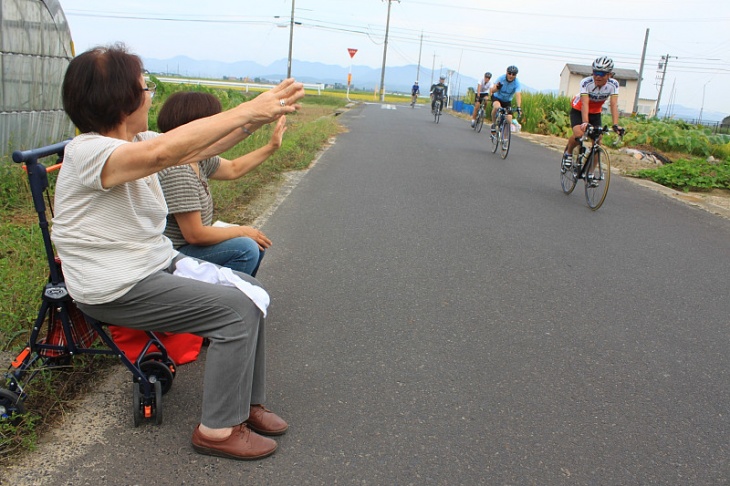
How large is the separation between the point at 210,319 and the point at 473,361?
170cm

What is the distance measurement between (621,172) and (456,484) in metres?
11.4

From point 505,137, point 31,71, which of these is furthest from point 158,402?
point 505,137

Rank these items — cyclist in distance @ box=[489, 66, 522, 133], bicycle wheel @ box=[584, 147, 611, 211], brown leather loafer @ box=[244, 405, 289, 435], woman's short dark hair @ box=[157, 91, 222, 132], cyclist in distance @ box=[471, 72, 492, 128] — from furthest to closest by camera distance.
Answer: cyclist in distance @ box=[471, 72, 492, 128], cyclist in distance @ box=[489, 66, 522, 133], bicycle wheel @ box=[584, 147, 611, 211], woman's short dark hair @ box=[157, 91, 222, 132], brown leather loafer @ box=[244, 405, 289, 435]

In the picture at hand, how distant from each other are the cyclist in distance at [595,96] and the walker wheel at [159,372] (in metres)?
7.20

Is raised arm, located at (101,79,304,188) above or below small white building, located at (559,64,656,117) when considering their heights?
below

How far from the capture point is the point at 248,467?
2438 millimetres

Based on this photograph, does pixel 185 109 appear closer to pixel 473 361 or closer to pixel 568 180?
pixel 473 361

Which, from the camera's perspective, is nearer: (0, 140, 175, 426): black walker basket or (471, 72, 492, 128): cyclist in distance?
(0, 140, 175, 426): black walker basket

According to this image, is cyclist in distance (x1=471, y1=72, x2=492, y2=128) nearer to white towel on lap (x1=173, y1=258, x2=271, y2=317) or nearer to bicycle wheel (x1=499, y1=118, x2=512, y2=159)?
bicycle wheel (x1=499, y1=118, x2=512, y2=159)

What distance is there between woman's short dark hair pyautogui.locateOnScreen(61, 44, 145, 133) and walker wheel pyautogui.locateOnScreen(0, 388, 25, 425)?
112 centimetres

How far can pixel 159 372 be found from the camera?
2814 millimetres

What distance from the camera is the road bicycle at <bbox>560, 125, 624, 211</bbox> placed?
7.93 metres

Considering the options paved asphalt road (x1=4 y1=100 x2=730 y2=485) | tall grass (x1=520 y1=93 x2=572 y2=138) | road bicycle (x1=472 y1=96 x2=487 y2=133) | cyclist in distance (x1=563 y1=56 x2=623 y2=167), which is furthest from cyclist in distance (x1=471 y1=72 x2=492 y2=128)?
paved asphalt road (x1=4 y1=100 x2=730 y2=485)

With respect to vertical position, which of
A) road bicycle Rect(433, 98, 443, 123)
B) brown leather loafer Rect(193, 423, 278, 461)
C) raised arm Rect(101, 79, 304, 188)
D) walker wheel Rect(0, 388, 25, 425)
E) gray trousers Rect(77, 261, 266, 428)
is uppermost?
road bicycle Rect(433, 98, 443, 123)
